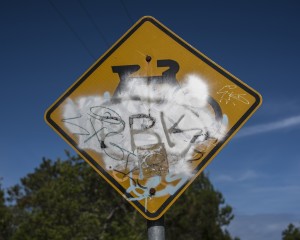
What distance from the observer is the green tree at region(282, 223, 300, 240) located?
6028 cm

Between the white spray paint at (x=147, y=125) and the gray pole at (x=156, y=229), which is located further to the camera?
the white spray paint at (x=147, y=125)

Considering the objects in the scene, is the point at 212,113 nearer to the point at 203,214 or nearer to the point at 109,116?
the point at 109,116

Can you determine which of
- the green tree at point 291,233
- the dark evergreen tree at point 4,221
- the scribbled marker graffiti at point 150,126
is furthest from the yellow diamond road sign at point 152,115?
the green tree at point 291,233

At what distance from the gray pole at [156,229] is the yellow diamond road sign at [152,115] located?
0.03 m

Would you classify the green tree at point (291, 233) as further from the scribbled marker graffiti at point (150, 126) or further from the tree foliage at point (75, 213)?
the scribbled marker graffiti at point (150, 126)

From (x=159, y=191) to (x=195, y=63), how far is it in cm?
85

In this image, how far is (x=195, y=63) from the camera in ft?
8.48

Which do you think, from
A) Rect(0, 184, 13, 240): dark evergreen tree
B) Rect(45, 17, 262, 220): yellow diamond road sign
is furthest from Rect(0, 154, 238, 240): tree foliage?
Rect(45, 17, 262, 220): yellow diamond road sign

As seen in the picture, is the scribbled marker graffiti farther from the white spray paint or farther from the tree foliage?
the tree foliage

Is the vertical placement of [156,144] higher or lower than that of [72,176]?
lower

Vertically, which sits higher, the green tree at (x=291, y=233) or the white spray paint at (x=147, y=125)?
the green tree at (x=291, y=233)

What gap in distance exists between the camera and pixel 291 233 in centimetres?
6169

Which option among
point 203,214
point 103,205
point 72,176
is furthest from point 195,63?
point 203,214

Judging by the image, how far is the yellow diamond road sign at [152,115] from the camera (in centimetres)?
233
